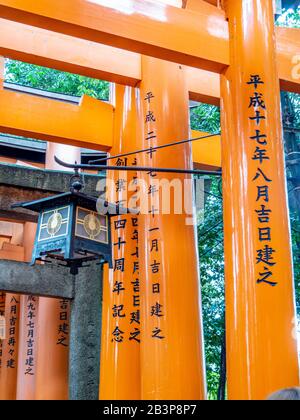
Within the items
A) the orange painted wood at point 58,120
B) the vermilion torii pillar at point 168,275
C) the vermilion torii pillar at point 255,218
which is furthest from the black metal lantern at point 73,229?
the orange painted wood at point 58,120

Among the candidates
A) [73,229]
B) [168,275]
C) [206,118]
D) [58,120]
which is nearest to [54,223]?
[73,229]

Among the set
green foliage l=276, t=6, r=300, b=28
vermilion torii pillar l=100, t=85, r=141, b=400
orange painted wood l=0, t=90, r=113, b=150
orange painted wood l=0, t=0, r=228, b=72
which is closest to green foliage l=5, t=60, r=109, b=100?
green foliage l=276, t=6, r=300, b=28

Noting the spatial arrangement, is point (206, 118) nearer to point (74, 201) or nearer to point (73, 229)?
point (74, 201)

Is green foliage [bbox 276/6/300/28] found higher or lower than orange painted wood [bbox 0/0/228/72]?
higher

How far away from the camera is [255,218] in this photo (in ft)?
13.8

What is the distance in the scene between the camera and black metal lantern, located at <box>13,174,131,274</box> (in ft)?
15.1

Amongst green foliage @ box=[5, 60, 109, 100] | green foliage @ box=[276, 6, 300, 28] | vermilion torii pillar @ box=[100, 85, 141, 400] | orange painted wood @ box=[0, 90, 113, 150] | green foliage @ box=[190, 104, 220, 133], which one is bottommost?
vermilion torii pillar @ box=[100, 85, 141, 400]

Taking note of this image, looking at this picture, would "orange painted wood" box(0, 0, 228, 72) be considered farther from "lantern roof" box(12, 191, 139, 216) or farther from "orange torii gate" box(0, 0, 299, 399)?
"lantern roof" box(12, 191, 139, 216)

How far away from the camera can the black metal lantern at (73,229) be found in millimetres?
4602
